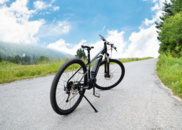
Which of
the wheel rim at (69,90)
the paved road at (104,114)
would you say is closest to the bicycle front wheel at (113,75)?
the paved road at (104,114)

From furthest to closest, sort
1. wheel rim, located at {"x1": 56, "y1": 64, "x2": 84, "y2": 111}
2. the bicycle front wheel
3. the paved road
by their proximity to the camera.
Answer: the bicycle front wheel → wheel rim, located at {"x1": 56, "y1": 64, "x2": 84, "y2": 111} → the paved road

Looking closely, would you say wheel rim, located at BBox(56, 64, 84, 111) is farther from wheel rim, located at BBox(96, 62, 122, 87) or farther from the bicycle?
wheel rim, located at BBox(96, 62, 122, 87)

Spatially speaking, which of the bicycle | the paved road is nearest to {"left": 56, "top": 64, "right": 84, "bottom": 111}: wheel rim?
the bicycle

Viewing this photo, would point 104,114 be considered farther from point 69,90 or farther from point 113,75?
point 113,75

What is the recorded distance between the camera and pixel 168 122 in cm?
197

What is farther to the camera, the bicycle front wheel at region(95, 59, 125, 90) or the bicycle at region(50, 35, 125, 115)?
the bicycle front wheel at region(95, 59, 125, 90)

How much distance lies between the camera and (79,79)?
8.67 ft

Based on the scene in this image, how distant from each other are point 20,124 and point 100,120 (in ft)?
4.59

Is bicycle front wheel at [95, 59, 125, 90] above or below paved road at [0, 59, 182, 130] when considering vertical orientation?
above

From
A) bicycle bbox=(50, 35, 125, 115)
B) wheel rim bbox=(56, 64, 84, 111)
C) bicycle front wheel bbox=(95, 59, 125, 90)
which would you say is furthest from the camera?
bicycle front wheel bbox=(95, 59, 125, 90)

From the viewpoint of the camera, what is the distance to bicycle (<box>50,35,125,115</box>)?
2.11 meters

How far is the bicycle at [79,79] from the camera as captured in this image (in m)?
2.11

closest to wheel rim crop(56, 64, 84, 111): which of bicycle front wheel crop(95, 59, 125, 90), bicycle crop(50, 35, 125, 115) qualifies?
bicycle crop(50, 35, 125, 115)

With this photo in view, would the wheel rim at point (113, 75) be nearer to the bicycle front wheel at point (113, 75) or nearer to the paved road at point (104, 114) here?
the bicycle front wheel at point (113, 75)
